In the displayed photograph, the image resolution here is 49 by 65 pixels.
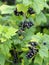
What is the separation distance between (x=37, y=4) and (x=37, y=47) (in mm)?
346

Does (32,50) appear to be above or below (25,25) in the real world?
below

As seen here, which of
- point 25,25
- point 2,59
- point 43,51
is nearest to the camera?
point 43,51

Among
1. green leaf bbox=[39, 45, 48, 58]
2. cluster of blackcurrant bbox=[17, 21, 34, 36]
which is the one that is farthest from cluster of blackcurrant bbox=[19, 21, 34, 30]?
green leaf bbox=[39, 45, 48, 58]

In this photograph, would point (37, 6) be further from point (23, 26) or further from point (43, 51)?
point (43, 51)

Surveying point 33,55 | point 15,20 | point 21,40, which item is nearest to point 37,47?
point 33,55

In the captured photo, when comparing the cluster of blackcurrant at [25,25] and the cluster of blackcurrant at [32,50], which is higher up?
the cluster of blackcurrant at [25,25]

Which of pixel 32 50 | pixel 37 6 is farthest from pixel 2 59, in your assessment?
pixel 37 6

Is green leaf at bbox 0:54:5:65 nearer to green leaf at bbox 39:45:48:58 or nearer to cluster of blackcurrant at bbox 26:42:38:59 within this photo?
cluster of blackcurrant at bbox 26:42:38:59

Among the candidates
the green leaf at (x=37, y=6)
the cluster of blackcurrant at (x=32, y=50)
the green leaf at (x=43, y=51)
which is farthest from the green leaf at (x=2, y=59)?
the green leaf at (x=37, y=6)

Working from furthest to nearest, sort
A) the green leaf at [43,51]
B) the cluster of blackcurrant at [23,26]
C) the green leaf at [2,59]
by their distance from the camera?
1. the cluster of blackcurrant at [23,26]
2. the green leaf at [2,59]
3. the green leaf at [43,51]

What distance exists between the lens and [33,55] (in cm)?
202

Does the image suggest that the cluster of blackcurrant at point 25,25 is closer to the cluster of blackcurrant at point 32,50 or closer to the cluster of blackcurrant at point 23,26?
the cluster of blackcurrant at point 23,26

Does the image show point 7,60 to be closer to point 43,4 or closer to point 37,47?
point 37,47

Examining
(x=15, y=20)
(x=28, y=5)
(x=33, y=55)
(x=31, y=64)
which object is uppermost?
(x=28, y=5)
